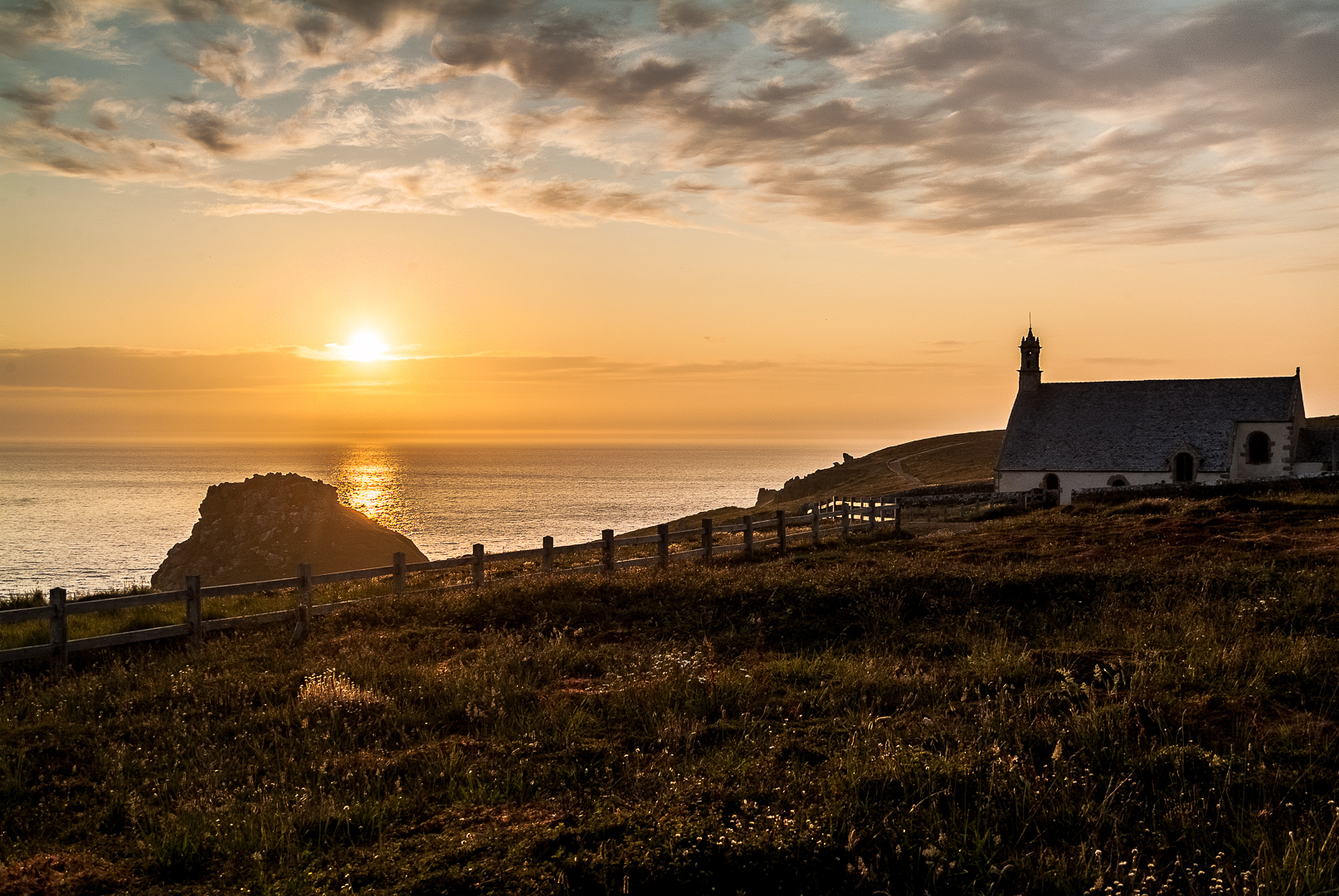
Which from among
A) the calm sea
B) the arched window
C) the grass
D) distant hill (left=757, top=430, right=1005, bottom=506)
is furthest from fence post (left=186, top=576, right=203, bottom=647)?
distant hill (left=757, top=430, right=1005, bottom=506)

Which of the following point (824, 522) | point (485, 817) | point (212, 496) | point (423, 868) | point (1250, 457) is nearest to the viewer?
point (423, 868)

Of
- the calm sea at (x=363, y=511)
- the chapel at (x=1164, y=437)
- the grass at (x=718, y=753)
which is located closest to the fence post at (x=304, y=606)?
the grass at (x=718, y=753)

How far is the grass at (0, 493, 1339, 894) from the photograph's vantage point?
5.59m

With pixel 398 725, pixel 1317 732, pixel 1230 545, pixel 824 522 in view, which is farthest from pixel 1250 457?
pixel 398 725

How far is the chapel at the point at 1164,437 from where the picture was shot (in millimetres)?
47344

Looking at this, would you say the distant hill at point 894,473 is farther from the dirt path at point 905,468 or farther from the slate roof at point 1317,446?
the slate roof at point 1317,446

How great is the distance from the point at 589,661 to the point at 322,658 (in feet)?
12.7

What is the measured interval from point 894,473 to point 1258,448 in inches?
1694

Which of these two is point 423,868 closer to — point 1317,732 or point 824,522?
point 1317,732

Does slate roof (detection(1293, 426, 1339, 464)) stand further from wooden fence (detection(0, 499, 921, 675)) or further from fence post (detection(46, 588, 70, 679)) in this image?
fence post (detection(46, 588, 70, 679))

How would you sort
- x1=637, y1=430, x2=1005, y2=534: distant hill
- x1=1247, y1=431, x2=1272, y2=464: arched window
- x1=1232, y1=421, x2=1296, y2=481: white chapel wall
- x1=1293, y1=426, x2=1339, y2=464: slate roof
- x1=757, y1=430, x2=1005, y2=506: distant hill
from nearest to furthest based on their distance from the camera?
x1=1232, y1=421, x2=1296, y2=481: white chapel wall
x1=1293, y1=426, x2=1339, y2=464: slate roof
x1=1247, y1=431, x2=1272, y2=464: arched window
x1=637, y1=430, x2=1005, y2=534: distant hill
x1=757, y1=430, x2=1005, y2=506: distant hill

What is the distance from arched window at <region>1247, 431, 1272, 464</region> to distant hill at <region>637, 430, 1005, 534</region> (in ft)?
82.9

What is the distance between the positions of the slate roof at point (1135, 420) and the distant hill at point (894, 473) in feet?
62.2

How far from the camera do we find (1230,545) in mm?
21766
